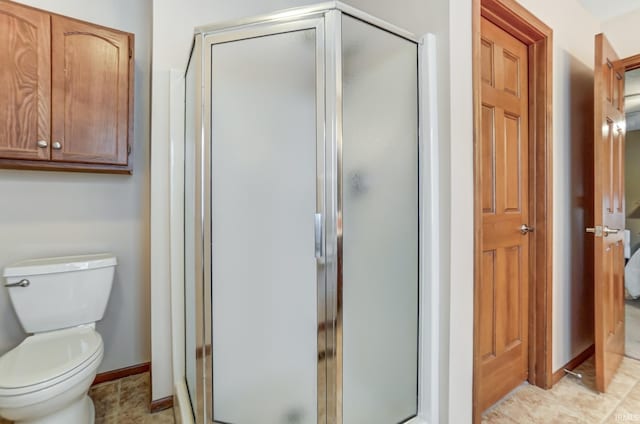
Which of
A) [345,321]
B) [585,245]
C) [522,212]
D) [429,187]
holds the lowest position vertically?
[345,321]

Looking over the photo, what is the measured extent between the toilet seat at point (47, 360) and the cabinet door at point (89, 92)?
91cm

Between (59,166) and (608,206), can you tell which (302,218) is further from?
(608,206)

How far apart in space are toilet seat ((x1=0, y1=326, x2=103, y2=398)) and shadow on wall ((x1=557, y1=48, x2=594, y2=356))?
2.84m

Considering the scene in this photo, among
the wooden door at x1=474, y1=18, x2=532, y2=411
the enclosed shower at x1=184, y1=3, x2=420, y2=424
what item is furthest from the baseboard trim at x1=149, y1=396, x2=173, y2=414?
the wooden door at x1=474, y1=18, x2=532, y2=411

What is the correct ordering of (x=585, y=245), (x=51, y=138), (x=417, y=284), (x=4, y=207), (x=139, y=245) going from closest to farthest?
(x=417, y=284) < (x=51, y=138) < (x=4, y=207) < (x=139, y=245) < (x=585, y=245)

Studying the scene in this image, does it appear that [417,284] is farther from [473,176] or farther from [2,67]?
[2,67]

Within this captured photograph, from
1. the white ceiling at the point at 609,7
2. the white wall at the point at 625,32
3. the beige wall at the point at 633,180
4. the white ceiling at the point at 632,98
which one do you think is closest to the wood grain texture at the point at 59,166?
the white ceiling at the point at 609,7

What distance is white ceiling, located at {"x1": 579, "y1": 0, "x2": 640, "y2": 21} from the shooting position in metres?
2.01

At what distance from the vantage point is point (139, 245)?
1940mm

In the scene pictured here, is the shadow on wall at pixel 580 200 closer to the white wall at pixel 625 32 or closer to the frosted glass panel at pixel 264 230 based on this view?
the white wall at pixel 625 32

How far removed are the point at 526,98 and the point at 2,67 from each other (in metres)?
2.82

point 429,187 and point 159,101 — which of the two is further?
point 159,101

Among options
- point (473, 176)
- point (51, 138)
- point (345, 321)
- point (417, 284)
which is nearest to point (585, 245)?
point (473, 176)

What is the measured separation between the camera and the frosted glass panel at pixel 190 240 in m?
1.31
